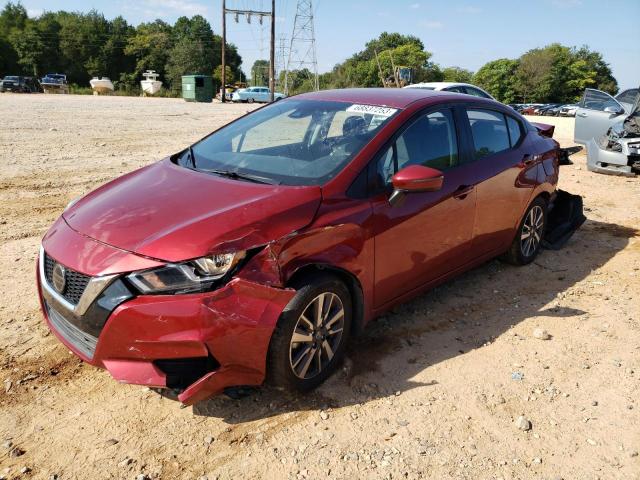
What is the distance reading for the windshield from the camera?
11.0 ft

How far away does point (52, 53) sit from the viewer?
3108 inches

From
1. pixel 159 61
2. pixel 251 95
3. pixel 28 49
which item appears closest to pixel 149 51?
pixel 159 61

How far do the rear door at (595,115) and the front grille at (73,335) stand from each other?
11.0 meters

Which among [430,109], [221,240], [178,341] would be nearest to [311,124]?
[430,109]

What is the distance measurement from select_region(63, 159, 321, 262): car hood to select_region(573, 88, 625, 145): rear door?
1005cm

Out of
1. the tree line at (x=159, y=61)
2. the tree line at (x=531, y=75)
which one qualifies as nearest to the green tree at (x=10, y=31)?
the tree line at (x=159, y=61)

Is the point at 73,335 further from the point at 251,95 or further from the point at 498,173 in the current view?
the point at 251,95

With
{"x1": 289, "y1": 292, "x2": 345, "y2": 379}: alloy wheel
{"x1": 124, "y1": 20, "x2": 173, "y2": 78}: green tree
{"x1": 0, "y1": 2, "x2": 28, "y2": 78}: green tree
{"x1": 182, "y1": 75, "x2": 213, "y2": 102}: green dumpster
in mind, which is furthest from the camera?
{"x1": 124, "y1": 20, "x2": 173, "y2": 78}: green tree

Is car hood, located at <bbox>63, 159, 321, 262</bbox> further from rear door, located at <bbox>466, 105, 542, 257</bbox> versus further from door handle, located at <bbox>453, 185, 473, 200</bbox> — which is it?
rear door, located at <bbox>466, 105, 542, 257</bbox>

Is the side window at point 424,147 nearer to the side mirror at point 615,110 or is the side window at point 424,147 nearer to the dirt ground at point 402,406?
the dirt ground at point 402,406

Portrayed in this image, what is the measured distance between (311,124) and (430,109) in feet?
2.86

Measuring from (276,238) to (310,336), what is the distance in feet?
2.04

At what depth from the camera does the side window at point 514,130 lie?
4.80m

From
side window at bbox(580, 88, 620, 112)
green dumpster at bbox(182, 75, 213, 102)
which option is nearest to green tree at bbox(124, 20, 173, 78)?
green dumpster at bbox(182, 75, 213, 102)
